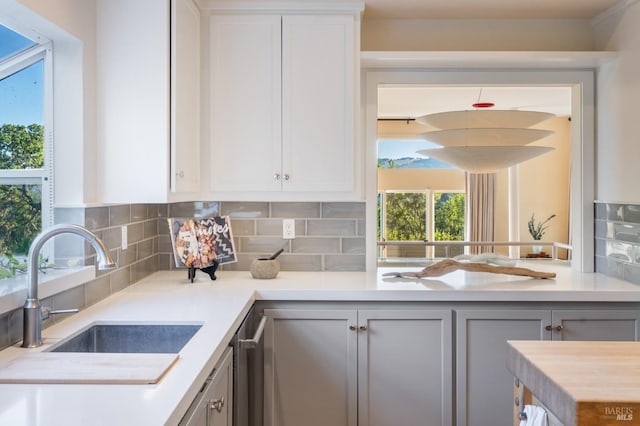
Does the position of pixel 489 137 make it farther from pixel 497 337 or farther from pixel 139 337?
pixel 139 337

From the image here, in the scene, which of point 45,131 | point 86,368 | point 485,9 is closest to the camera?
point 86,368

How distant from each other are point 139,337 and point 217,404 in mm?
436

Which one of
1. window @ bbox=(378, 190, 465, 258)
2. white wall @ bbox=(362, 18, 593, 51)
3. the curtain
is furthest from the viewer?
the curtain

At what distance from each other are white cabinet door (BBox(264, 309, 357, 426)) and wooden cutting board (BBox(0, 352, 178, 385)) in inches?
40.0

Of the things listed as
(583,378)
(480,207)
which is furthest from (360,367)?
(480,207)

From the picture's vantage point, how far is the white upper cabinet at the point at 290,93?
2555mm

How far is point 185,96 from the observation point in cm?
231

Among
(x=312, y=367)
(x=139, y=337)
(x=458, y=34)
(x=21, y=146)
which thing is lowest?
(x=312, y=367)

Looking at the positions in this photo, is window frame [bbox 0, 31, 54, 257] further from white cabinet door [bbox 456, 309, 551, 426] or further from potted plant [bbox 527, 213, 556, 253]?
potted plant [bbox 527, 213, 556, 253]

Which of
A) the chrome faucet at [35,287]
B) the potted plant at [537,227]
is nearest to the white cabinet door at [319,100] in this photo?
the chrome faucet at [35,287]

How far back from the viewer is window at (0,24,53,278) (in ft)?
5.80

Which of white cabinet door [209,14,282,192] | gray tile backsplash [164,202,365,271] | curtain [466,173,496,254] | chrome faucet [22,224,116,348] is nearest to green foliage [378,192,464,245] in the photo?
curtain [466,173,496,254]

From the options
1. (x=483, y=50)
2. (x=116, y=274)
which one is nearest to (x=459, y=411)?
(x=116, y=274)

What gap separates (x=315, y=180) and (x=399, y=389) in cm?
110
